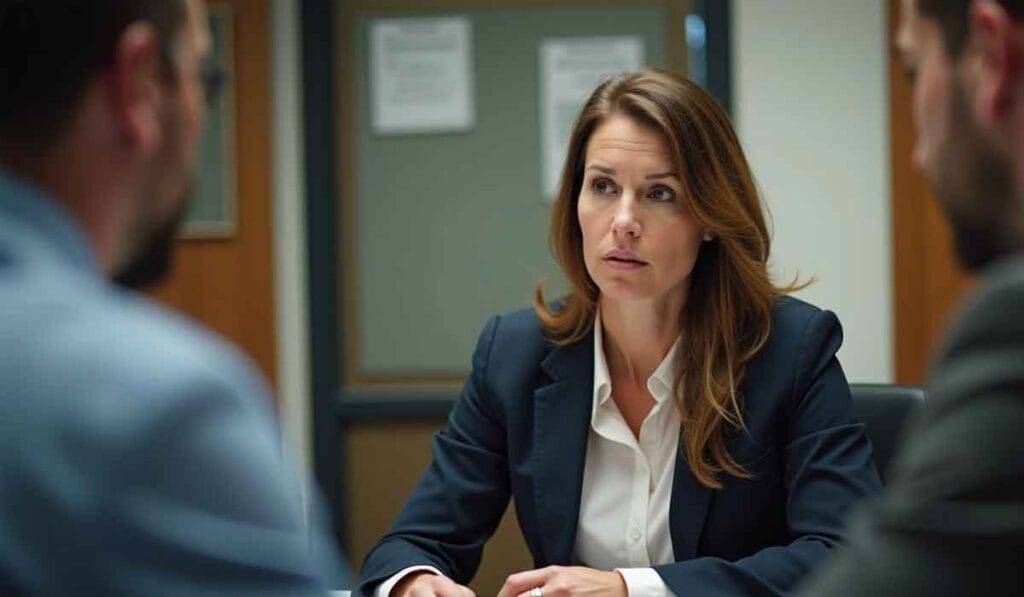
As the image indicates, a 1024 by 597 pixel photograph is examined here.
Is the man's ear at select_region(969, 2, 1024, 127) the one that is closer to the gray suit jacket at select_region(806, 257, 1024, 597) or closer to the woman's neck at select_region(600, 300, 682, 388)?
the gray suit jacket at select_region(806, 257, 1024, 597)

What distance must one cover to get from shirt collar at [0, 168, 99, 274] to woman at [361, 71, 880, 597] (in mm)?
951

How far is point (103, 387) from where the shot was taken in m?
0.60

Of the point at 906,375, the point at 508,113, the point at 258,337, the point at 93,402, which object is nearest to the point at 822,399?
the point at 93,402

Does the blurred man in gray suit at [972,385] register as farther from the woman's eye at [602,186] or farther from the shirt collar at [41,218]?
the woman's eye at [602,186]

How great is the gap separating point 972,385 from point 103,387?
47 centimetres

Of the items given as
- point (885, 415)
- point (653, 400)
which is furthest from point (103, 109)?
point (885, 415)

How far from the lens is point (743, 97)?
10.4 feet

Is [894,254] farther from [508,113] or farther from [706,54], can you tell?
[508,113]

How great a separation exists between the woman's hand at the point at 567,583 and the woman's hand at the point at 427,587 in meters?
0.08

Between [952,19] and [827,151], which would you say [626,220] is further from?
[827,151]

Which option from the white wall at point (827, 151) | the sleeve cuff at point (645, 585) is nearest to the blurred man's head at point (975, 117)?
the sleeve cuff at point (645, 585)

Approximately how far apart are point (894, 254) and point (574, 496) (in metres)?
1.78

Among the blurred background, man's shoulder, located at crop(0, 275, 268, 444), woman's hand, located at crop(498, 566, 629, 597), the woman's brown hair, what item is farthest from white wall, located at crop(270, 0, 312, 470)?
man's shoulder, located at crop(0, 275, 268, 444)

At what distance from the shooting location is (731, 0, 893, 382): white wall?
3146mm
